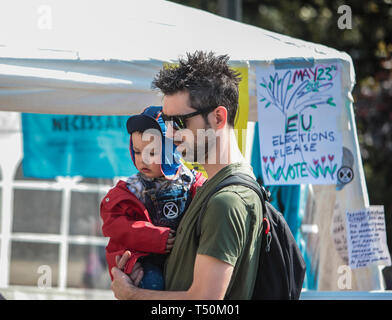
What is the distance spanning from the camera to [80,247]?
→ 6.18 meters

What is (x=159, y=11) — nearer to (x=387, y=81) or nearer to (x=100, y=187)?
(x=100, y=187)

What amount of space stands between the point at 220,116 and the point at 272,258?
49 centimetres

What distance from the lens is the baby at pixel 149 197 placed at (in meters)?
2.29

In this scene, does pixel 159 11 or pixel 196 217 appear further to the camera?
pixel 159 11

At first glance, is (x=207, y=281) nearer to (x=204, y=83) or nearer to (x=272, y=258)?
(x=272, y=258)

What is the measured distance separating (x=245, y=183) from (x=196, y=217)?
19 centimetres

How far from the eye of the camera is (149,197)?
2537 millimetres

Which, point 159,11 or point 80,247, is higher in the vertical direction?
point 159,11

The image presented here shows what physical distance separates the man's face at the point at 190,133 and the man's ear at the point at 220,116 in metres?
0.03

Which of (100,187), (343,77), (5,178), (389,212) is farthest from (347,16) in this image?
(389,212)

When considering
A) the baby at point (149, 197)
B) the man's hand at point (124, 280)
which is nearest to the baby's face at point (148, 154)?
the baby at point (149, 197)

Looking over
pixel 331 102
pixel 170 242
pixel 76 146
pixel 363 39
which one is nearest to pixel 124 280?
pixel 170 242
